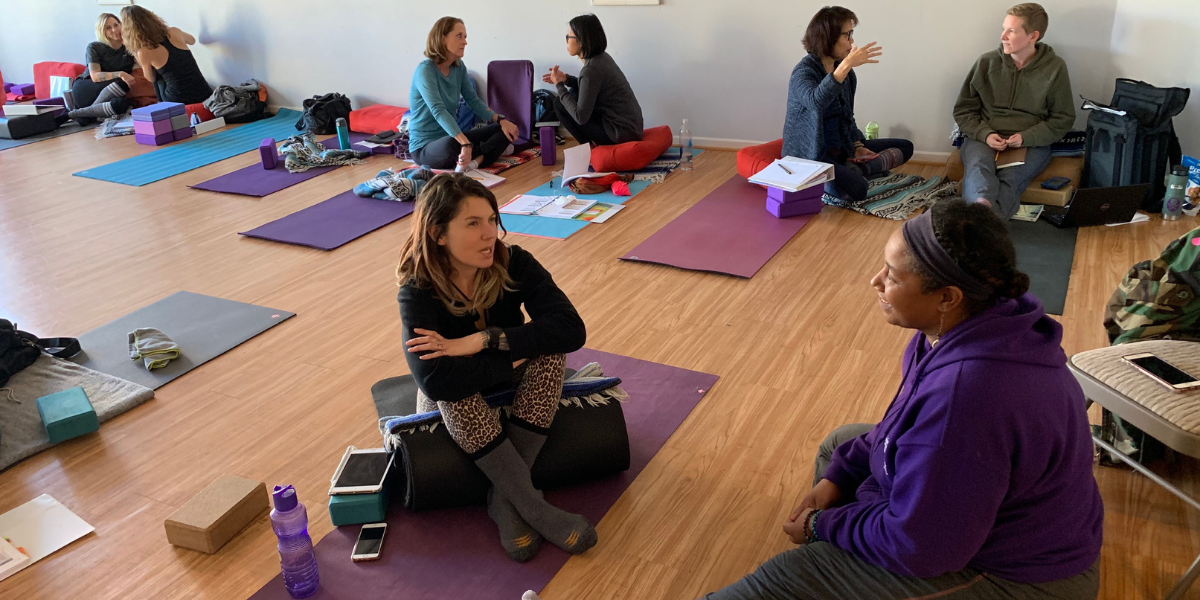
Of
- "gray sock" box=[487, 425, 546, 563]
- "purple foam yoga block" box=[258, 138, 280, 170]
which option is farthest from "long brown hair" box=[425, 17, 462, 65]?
"gray sock" box=[487, 425, 546, 563]

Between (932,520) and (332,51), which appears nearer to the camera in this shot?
(932,520)

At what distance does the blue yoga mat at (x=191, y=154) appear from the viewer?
19.9ft

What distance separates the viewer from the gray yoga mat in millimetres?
3309

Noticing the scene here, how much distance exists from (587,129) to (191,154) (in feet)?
10.4

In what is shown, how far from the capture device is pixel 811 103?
180 inches

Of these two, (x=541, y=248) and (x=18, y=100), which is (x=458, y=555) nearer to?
(x=541, y=248)

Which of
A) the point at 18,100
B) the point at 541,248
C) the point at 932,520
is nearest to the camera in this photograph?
the point at 932,520

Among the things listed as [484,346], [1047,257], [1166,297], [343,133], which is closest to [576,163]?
[343,133]

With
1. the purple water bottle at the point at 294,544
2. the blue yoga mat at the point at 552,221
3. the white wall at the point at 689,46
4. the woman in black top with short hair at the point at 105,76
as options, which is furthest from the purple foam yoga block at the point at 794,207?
the woman in black top with short hair at the point at 105,76

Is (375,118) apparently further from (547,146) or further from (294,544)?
(294,544)

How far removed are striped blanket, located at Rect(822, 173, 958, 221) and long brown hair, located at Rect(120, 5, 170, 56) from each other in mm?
5755

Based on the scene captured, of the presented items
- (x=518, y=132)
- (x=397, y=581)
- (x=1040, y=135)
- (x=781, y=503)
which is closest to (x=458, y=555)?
(x=397, y=581)

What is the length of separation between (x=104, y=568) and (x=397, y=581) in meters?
0.81

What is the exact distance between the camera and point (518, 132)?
19.8ft
